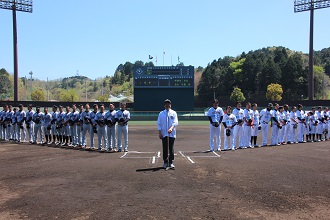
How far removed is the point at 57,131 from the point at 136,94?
2761 cm

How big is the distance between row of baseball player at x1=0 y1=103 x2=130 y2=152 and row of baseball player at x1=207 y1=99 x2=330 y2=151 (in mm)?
4078

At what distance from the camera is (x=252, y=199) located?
6.94 meters

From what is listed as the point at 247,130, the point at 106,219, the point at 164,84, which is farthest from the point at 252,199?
the point at 164,84

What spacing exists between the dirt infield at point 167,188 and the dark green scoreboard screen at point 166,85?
107 ft

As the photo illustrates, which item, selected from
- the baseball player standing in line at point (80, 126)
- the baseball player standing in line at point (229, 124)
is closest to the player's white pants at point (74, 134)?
the baseball player standing in line at point (80, 126)

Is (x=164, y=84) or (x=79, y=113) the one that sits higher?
(x=164, y=84)

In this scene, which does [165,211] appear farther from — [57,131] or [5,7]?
[5,7]

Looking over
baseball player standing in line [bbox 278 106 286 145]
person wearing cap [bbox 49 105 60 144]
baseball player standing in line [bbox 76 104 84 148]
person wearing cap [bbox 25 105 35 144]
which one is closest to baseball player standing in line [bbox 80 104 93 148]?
baseball player standing in line [bbox 76 104 84 148]

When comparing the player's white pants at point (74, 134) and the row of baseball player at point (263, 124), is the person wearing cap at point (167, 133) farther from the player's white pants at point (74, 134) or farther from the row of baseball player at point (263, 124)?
the player's white pants at point (74, 134)

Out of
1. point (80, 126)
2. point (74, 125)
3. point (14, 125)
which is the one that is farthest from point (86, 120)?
point (14, 125)

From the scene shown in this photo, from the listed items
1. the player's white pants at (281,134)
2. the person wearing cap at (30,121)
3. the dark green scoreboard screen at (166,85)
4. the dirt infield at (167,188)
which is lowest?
the dirt infield at (167,188)

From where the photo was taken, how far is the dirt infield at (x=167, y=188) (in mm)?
6141

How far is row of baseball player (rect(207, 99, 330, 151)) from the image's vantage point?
48.8 ft

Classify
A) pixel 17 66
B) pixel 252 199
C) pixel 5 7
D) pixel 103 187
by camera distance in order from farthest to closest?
pixel 17 66, pixel 5 7, pixel 103 187, pixel 252 199
